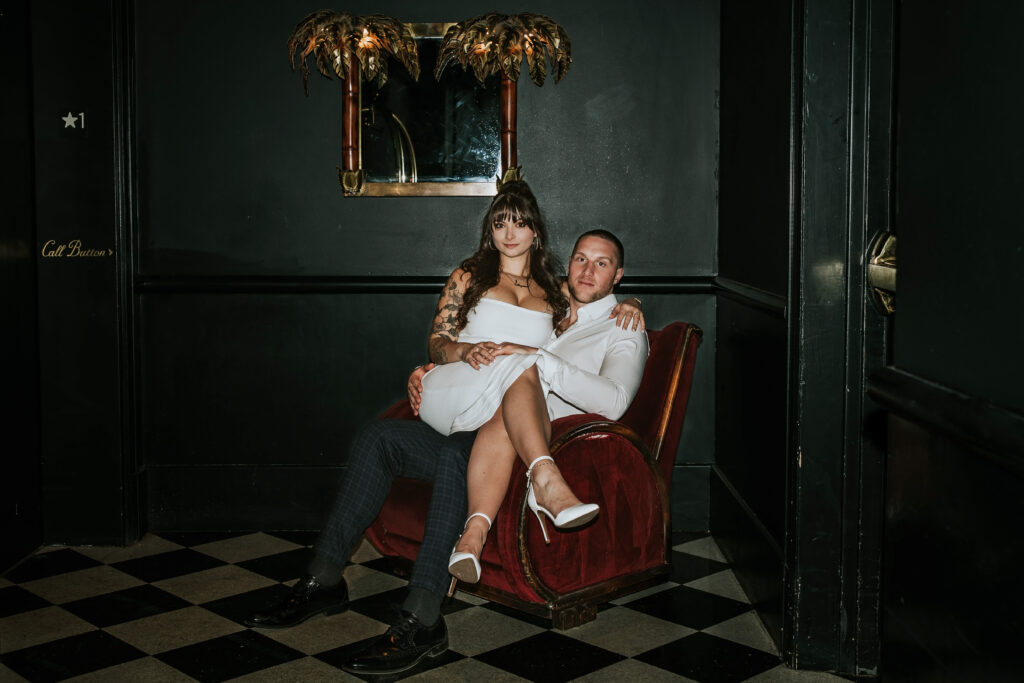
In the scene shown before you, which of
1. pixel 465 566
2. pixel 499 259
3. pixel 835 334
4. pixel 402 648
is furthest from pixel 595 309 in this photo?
pixel 402 648

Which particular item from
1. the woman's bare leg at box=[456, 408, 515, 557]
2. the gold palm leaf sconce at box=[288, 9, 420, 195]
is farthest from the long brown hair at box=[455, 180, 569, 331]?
the gold palm leaf sconce at box=[288, 9, 420, 195]

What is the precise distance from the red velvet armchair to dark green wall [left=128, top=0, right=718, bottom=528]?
755 mm

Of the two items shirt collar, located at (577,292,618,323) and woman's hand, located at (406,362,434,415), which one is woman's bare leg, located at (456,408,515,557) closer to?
woman's hand, located at (406,362,434,415)

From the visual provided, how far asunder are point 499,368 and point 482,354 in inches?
2.7

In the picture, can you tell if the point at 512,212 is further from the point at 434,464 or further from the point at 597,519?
the point at 597,519

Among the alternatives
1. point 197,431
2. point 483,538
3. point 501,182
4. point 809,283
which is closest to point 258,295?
point 197,431

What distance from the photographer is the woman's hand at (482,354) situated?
2.92 m

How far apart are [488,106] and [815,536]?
6.91ft

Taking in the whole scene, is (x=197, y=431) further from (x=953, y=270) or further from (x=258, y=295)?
(x=953, y=270)

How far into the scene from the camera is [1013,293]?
2.80 ft

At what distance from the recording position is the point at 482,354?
→ 292cm

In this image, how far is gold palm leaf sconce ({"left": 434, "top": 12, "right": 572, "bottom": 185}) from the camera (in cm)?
369

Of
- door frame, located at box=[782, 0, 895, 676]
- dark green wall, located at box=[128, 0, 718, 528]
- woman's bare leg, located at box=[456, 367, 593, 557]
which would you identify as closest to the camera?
door frame, located at box=[782, 0, 895, 676]

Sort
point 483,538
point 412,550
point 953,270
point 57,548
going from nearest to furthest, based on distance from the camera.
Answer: point 953,270 < point 483,538 < point 412,550 < point 57,548
